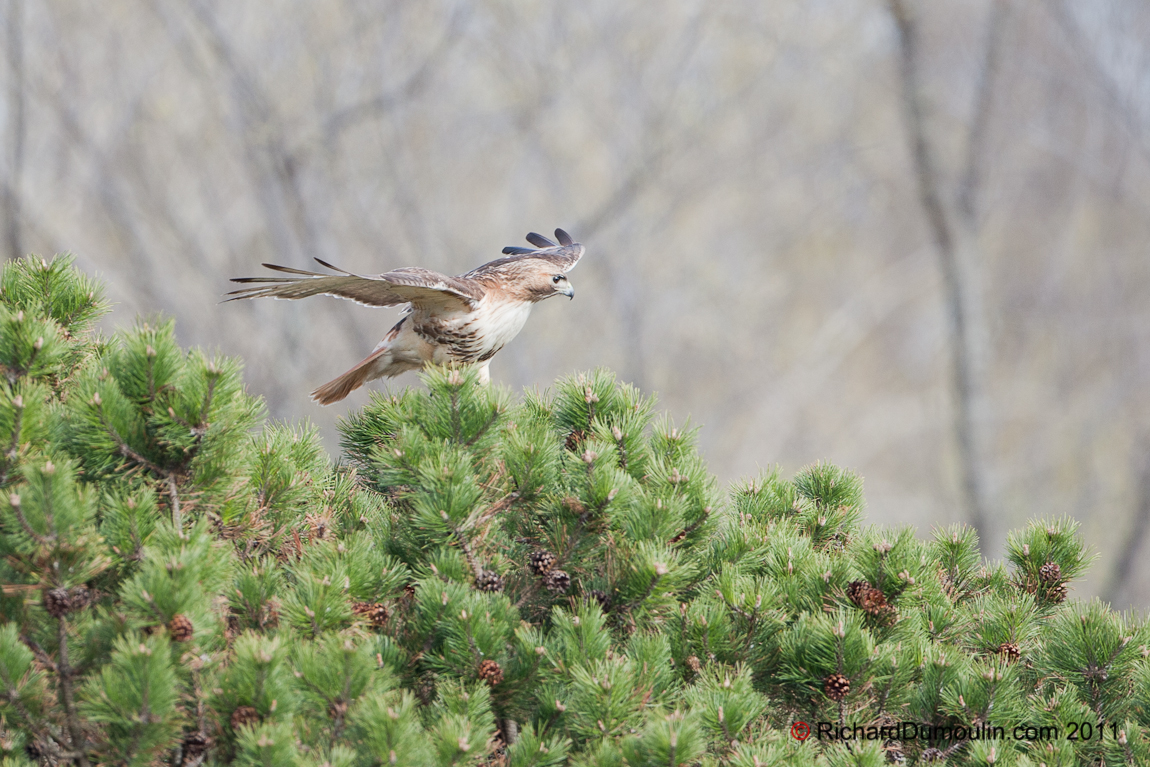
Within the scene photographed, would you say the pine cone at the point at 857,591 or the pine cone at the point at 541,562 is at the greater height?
the pine cone at the point at 857,591

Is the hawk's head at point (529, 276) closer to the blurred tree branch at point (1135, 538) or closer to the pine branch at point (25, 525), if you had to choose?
the pine branch at point (25, 525)

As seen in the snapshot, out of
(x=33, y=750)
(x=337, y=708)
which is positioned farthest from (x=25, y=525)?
(x=337, y=708)

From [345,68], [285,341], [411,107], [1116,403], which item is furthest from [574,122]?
[1116,403]

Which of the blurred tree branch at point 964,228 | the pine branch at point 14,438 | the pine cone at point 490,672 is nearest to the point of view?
the pine branch at point 14,438

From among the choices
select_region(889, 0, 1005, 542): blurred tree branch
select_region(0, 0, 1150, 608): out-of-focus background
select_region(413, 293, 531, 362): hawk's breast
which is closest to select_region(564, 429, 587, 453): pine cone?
select_region(413, 293, 531, 362): hawk's breast

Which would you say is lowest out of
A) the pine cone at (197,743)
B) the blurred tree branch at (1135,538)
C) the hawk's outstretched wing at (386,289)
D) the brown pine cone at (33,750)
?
the brown pine cone at (33,750)

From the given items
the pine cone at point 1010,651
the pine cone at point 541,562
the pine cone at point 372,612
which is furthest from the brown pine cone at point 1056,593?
the pine cone at point 372,612

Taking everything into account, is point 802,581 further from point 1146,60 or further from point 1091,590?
point 1091,590

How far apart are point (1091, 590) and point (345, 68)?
542 inches

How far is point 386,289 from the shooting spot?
3.89 m

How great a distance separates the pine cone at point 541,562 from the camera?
2.35 m

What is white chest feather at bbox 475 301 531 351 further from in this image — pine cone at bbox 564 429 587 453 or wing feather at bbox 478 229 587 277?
pine cone at bbox 564 429 587 453

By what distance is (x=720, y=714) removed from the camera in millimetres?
2086

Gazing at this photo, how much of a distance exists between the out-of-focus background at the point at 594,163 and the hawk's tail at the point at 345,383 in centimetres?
700
